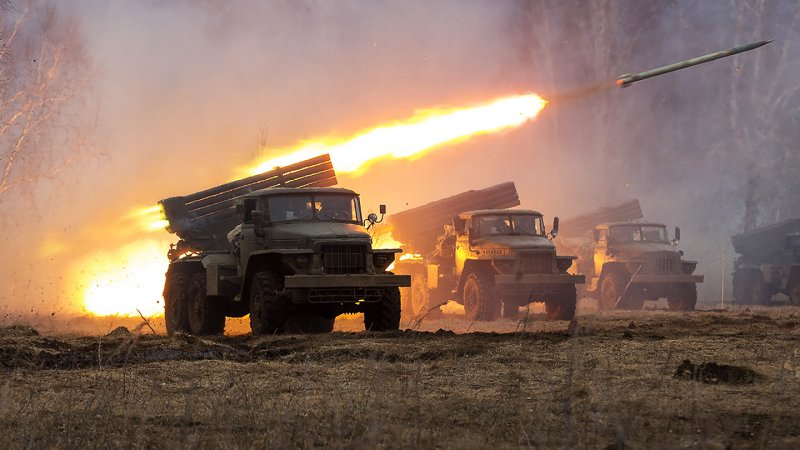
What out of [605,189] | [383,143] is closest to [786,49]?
[605,189]

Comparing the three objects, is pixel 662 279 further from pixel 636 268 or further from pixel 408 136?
pixel 408 136

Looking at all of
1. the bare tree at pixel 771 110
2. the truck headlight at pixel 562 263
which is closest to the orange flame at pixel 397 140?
the truck headlight at pixel 562 263

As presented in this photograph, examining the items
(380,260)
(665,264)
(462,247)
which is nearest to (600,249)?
(665,264)

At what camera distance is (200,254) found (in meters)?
18.8

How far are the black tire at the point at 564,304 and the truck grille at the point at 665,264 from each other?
5413 millimetres

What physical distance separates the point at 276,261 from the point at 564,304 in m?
8.15

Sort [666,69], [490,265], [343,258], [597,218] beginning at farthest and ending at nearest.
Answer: [597,218] < [490,265] < [666,69] < [343,258]

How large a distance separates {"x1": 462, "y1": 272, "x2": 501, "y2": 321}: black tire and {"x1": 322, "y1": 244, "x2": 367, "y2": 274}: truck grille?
716cm

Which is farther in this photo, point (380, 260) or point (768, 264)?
point (768, 264)

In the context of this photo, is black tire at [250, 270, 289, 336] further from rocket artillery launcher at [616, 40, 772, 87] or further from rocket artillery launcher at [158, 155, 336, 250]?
rocket artillery launcher at [616, 40, 772, 87]

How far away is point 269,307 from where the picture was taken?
15.7 m

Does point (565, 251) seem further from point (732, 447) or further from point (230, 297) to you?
point (732, 447)

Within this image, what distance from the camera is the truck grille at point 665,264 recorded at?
27312 mm

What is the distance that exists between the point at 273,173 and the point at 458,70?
4221 centimetres
